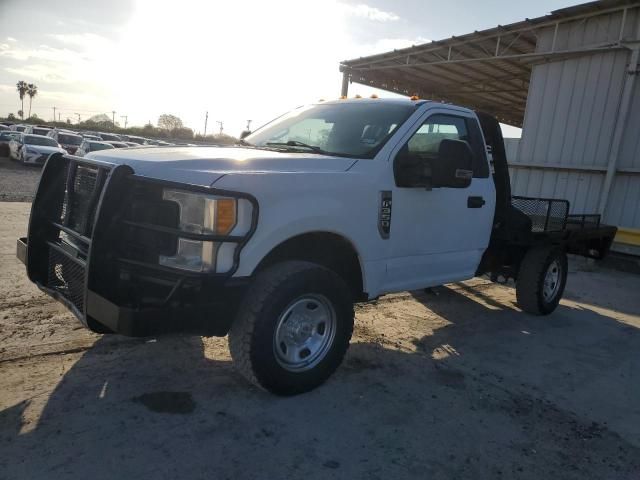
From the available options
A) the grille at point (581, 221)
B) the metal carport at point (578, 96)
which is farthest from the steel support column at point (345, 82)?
the grille at point (581, 221)

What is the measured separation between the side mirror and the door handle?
522 mm

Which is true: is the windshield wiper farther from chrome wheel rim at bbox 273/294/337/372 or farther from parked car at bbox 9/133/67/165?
parked car at bbox 9/133/67/165

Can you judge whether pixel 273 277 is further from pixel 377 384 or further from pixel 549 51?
pixel 549 51

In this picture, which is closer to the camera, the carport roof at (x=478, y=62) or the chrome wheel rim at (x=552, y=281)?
the chrome wheel rim at (x=552, y=281)

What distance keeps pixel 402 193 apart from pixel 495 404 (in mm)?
1647

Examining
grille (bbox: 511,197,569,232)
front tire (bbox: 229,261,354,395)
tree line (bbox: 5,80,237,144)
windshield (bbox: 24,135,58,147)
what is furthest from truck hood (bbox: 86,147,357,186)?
tree line (bbox: 5,80,237,144)

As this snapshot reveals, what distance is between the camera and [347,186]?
3.38 m

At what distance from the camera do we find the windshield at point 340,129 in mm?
3846

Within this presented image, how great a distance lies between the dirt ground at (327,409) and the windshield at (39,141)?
71.4 ft

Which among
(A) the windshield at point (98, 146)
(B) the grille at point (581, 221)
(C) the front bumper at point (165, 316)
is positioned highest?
(B) the grille at point (581, 221)

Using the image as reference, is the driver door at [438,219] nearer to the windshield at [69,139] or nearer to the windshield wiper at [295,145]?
the windshield wiper at [295,145]

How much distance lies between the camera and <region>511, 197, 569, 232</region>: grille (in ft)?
19.1

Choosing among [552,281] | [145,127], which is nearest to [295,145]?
[552,281]

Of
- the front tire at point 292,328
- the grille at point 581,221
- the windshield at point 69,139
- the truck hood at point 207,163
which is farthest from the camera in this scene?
the windshield at point 69,139
